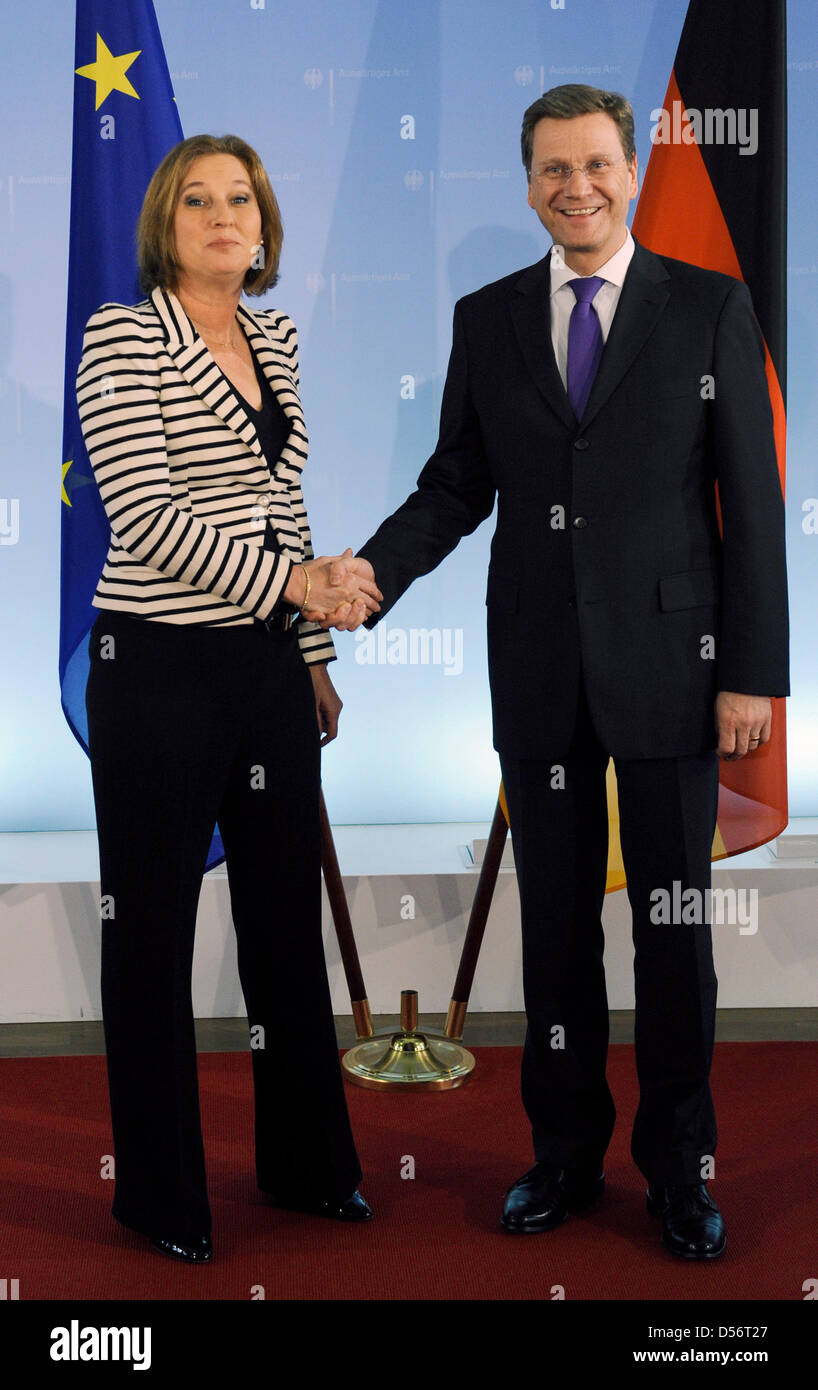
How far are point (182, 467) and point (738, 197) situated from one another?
148 cm

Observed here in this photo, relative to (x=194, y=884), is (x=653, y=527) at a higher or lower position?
higher

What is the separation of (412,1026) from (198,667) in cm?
125

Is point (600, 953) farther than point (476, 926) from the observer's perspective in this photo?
No

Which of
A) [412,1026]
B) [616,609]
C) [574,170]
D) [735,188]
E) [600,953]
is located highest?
[735,188]

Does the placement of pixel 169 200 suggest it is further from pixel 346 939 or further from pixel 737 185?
pixel 346 939

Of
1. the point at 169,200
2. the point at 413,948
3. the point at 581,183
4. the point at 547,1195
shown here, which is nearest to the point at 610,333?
the point at 581,183

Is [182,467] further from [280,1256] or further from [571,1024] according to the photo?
[280,1256]

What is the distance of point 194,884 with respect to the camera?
204 cm

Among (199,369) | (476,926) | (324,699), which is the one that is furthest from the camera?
(476,926)

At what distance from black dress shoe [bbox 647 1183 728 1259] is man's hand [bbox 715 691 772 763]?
0.69m

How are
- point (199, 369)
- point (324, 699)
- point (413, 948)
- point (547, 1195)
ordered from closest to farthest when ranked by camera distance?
point (199, 369), point (547, 1195), point (324, 699), point (413, 948)

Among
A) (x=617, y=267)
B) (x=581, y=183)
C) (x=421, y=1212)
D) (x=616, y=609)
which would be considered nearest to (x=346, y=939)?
(x=421, y=1212)

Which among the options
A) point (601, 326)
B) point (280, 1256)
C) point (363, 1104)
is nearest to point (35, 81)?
point (601, 326)

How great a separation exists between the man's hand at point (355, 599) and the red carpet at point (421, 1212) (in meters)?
0.98
